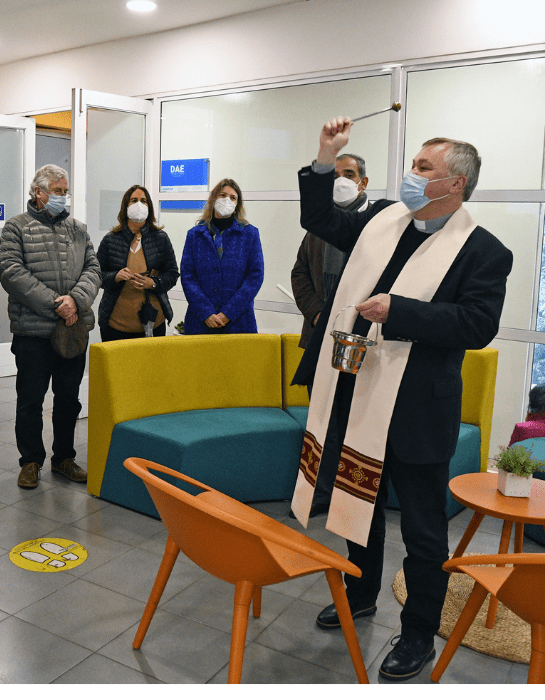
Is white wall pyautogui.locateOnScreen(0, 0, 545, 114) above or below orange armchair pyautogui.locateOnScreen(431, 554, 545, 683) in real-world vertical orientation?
above

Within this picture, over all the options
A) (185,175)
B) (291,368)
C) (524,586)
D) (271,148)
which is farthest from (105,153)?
(524,586)

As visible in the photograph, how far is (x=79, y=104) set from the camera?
5086 mm

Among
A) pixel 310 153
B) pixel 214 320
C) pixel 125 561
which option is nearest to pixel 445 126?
pixel 310 153

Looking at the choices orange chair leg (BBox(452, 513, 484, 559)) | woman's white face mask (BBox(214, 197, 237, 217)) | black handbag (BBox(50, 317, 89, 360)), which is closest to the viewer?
orange chair leg (BBox(452, 513, 484, 559))

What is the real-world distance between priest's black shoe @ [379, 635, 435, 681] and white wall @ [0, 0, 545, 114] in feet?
11.3

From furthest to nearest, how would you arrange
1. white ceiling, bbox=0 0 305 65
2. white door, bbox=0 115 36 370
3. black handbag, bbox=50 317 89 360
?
1. white door, bbox=0 115 36 370
2. white ceiling, bbox=0 0 305 65
3. black handbag, bbox=50 317 89 360

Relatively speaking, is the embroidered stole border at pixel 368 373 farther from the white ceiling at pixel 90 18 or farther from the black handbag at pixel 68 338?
the white ceiling at pixel 90 18

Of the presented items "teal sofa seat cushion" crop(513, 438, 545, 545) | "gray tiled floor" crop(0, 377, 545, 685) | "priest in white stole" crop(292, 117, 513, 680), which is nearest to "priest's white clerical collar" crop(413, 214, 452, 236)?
"priest in white stole" crop(292, 117, 513, 680)

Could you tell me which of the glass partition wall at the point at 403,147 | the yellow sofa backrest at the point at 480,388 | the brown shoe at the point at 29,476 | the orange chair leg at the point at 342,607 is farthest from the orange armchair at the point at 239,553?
the glass partition wall at the point at 403,147

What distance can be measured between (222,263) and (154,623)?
2.22 metres

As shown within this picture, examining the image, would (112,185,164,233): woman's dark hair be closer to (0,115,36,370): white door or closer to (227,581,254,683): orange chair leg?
(0,115,36,370): white door

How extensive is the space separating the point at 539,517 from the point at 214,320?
2306 mm

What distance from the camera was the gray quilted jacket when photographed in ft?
11.9
